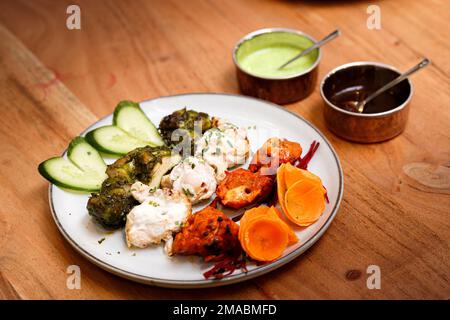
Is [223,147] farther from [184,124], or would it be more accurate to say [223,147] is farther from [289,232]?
[289,232]

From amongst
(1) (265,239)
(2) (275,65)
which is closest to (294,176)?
(1) (265,239)

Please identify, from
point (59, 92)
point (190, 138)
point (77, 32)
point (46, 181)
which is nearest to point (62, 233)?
point (46, 181)

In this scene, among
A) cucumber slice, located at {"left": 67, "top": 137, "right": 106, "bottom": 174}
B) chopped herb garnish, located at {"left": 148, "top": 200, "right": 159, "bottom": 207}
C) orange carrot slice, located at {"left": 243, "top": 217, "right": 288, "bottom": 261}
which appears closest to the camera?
orange carrot slice, located at {"left": 243, "top": 217, "right": 288, "bottom": 261}

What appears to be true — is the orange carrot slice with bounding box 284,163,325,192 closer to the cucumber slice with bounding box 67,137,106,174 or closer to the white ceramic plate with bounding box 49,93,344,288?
the white ceramic plate with bounding box 49,93,344,288

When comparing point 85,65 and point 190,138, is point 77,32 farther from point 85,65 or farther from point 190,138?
point 190,138

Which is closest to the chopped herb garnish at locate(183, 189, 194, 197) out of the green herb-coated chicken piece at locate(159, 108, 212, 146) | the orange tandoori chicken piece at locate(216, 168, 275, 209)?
the orange tandoori chicken piece at locate(216, 168, 275, 209)

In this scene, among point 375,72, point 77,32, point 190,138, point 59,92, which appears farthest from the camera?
point 77,32

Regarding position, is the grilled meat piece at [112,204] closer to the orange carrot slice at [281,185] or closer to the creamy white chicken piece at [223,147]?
the creamy white chicken piece at [223,147]
